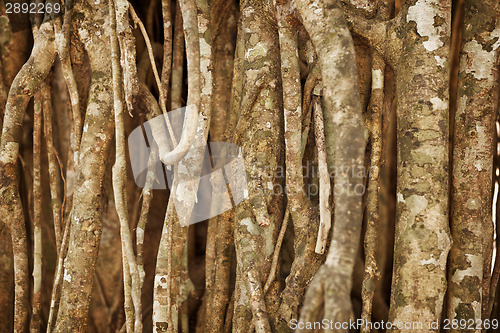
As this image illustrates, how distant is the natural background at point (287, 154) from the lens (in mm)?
1554

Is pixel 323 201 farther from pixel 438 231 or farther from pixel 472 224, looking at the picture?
pixel 472 224

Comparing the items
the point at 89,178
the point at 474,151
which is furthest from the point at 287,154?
the point at 89,178

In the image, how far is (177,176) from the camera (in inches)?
76.2

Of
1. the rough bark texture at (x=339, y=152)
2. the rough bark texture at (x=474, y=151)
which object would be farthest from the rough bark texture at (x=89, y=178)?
the rough bark texture at (x=474, y=151)

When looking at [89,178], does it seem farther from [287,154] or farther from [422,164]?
[422,164]

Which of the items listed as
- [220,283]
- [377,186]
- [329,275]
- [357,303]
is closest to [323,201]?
[377,186]

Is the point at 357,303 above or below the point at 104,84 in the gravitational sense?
below

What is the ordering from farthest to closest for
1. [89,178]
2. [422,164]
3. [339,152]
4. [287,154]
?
[89,178] → [287,154] → [422,164] → [339,152]

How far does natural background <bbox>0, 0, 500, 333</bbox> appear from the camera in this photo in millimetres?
1554

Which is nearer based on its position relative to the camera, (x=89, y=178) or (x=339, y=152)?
(x=339, y=152)

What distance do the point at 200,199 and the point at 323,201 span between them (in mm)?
1002

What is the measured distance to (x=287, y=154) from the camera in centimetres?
177

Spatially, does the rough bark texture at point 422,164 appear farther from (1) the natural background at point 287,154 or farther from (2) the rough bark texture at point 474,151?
(2) the rough bark texture at point 474,151

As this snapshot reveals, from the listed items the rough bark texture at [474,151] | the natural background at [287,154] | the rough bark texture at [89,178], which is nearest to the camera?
the natural background at [287,154]
